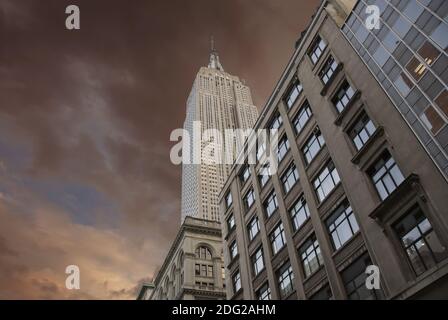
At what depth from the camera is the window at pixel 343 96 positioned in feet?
85.9

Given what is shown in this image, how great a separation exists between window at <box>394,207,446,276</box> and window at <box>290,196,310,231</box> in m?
9.17

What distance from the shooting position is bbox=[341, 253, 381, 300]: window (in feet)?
68.0

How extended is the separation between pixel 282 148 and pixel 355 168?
1129cm

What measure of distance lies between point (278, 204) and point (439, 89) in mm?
16070

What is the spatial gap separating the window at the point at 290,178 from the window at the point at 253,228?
17.7 feet

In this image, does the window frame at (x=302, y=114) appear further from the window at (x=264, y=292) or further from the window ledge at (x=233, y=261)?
the window ledge at (x=233, y=261)

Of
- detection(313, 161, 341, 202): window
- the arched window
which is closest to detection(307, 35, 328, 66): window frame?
detection(313, 161, 341, 202): window

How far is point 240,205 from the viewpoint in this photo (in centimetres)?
4022

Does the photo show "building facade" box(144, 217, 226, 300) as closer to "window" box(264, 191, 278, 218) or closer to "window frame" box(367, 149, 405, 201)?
"window" box(264, 191, 278, 218)

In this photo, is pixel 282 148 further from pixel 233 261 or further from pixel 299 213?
pixel 233 261

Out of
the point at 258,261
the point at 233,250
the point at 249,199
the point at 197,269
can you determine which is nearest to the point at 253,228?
the point at 249,199

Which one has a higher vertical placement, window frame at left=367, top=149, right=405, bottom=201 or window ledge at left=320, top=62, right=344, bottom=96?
window ledge at left=320, top=62, right=344, bottom=96
